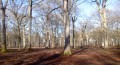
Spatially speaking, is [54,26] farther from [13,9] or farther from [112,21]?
[13,9]

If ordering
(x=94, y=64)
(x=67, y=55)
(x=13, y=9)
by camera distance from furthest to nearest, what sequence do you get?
1. (x=13, y=9)
2. (x=67, y=55)
3. (x=94, y=64)

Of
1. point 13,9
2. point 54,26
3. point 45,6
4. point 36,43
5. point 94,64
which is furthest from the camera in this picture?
point 36,43

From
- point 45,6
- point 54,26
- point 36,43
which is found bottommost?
point 36,43

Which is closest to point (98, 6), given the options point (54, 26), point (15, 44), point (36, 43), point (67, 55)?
point (67, 55)

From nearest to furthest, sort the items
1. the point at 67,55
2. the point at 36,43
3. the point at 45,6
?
the point at 67,55 → the point at 45,6 → the point at 36,43

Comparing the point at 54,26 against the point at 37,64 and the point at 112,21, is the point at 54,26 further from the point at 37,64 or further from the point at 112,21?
the point at 37,64

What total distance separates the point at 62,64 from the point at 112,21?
185 ft

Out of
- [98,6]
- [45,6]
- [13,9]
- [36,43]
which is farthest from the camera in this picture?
[36,43]

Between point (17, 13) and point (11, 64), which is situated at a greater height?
point (17, 13)

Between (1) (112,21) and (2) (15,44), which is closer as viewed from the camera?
(1) (112,21)

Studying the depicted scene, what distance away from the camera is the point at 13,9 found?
143 ft

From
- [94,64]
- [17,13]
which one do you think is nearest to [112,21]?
[17,13]

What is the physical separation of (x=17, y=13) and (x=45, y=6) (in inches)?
456

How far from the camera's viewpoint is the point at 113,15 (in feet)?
224
